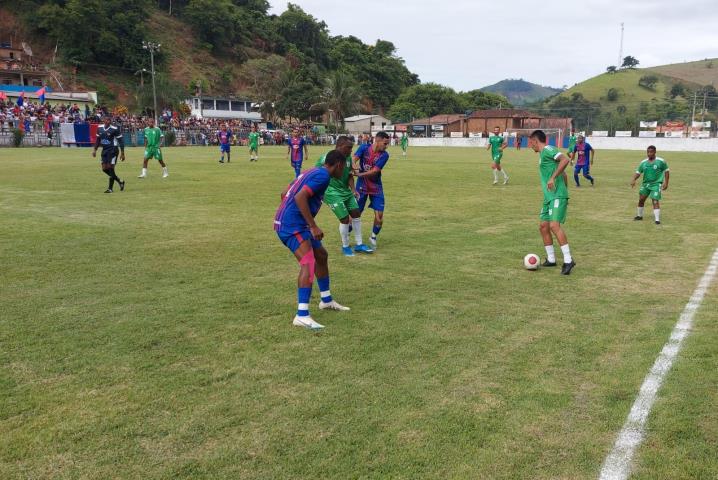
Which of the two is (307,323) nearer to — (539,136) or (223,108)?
(539,136)

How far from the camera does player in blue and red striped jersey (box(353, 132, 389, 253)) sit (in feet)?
31.6

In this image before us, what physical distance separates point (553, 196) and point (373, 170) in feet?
9.96

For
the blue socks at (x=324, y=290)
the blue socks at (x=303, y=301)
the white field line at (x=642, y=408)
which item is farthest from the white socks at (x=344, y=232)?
the white field line at (x=642, y=408)

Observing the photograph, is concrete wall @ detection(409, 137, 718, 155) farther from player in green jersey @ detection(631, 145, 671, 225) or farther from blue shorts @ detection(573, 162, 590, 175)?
player in green jersey @ detection(631, 145, 671, 225)

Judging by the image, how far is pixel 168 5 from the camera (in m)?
106

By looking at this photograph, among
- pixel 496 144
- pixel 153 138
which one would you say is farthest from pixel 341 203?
pixel 153 138

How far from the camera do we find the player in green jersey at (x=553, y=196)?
27.0 ft

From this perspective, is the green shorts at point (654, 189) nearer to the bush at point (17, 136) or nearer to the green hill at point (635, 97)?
the bush at point (17, 136)

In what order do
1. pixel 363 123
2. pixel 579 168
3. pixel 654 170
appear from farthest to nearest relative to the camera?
pixel 363 123 → pixel 579 168 → pixel 654 170

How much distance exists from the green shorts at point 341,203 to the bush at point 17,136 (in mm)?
40575

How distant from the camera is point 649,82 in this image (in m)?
140

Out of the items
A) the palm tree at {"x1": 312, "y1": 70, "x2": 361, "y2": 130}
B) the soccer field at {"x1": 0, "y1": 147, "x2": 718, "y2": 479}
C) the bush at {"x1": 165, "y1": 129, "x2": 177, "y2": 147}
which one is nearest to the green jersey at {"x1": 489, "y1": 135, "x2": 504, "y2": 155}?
the soccer field at {"x1": 0, "y1": 147, "x2": 718, "y2": 479}

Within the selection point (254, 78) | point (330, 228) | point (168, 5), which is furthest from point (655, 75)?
point (330, 228)

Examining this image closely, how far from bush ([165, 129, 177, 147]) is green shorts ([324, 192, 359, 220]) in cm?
4693
